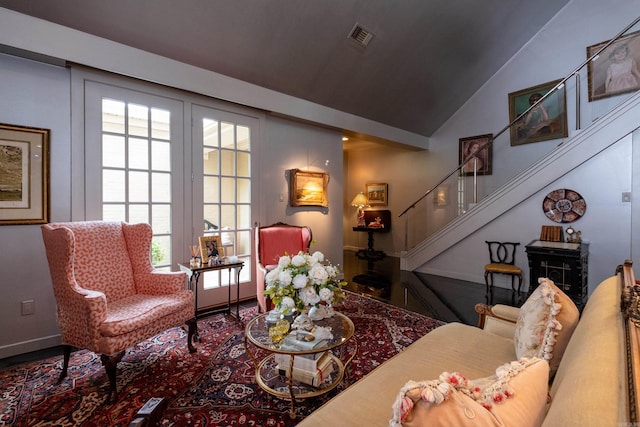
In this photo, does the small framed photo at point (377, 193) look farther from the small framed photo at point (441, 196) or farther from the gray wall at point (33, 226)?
the gray wall at point (33, 226)

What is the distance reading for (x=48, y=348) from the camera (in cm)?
285

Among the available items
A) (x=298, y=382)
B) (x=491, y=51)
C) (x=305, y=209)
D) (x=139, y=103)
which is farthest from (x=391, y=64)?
(x=298, y=382)

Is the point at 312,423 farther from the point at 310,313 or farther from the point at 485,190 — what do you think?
the point at 485,190

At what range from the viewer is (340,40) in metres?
4.07

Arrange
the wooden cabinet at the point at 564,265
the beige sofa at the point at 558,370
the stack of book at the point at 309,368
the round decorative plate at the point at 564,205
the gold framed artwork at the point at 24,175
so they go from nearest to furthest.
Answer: the beige sofa at the point at 558,370 < the stack of book at the point at 309,368 < the gold framed artwork at the point at 24,175 < the wooden cabinet at the point at 564,265 < the round decorative plate at the point at 564,205

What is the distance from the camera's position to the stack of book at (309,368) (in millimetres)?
1965

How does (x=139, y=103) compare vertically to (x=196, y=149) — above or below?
above

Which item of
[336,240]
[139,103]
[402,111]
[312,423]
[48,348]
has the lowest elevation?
[48,348]

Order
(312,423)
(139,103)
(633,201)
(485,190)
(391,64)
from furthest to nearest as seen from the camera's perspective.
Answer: (485,190)
(391,64)
(633,201)
(139,103)
(312,423)

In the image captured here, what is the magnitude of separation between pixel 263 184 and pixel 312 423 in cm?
359

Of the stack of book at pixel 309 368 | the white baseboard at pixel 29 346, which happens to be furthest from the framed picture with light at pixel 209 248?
the stack of book at pixel 309 368

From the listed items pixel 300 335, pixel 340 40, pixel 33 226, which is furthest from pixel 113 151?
pixel 340 40

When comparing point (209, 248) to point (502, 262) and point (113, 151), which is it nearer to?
point (113, 151)

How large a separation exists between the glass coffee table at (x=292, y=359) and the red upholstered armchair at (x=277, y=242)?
59.6 inches
